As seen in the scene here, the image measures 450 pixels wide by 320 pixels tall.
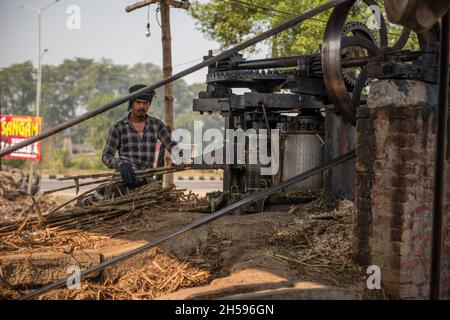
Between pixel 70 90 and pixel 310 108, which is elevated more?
pixel 70 90

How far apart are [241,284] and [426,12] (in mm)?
2175

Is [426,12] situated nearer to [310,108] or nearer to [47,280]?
[310,108]

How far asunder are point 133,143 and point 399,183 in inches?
148

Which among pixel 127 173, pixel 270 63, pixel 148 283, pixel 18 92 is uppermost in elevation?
pixel 18 92

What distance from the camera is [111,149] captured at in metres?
6.93

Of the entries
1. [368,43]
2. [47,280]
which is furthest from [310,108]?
[47,280]

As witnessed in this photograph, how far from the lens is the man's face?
7043 millimetres

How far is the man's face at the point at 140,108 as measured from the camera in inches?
277

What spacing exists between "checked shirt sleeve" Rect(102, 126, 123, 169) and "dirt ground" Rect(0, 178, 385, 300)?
899 mm

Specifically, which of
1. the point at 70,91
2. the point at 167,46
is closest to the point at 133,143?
the point at 167,46

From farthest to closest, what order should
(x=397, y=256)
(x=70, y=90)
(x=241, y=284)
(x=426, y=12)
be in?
(x=70, y=90) → (x=397, y=256) → (x=241, y=284) → (x=426, y=12)

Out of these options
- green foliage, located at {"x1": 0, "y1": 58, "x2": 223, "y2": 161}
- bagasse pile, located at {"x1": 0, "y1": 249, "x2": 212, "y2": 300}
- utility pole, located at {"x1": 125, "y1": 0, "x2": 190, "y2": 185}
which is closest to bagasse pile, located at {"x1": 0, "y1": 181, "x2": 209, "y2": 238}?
bagasse pile, located at {"x1": 0, "y1": 249, "x2": 212, "y2": 300}

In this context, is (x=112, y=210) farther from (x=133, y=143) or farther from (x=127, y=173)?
(x=133, y=143)
